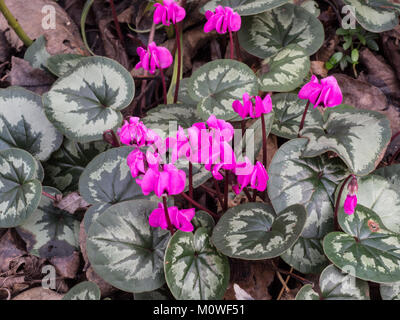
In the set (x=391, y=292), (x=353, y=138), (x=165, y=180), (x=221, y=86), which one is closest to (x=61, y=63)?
(x=221, y=86)

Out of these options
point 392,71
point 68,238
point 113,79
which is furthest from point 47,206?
point 392,71

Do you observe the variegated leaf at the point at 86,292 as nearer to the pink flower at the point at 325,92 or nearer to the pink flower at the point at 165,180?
the pink flower at the point at 165,180

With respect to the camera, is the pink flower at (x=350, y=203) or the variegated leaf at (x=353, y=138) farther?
the variegated leaf at (x=353, y=138)

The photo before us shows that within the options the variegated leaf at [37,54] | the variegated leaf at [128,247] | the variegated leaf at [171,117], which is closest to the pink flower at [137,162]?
the variegated leaf at [128,247]

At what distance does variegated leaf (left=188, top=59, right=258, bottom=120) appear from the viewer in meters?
→ 1.61

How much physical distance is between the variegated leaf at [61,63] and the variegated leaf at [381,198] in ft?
4.42

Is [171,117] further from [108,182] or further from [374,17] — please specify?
[374,17]

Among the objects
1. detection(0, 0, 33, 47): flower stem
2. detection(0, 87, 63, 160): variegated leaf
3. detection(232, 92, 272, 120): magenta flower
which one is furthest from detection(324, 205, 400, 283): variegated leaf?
detection(0, 0, 33, 47): flower stem

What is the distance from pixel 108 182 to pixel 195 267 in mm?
467

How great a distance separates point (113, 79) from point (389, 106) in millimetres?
1331

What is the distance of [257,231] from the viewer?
1.41m

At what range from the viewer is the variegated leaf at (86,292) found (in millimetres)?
1389

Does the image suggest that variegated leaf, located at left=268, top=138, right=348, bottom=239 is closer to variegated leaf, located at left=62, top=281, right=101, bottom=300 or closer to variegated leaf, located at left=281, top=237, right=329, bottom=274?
variegated leaf, located at left=281, top=237, right=329, bottom=274
